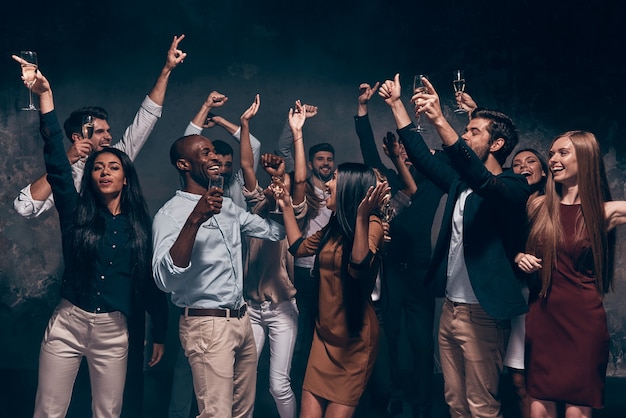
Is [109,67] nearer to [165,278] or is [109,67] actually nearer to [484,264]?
[165,278]

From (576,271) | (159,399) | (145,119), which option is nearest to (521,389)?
(576,271)

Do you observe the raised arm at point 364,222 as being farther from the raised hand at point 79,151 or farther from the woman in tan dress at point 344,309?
the raised hand at point 79,151

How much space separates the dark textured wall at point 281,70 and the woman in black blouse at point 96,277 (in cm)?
256

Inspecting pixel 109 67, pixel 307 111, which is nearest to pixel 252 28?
pixel 109 67

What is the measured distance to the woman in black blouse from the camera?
3.58 metres

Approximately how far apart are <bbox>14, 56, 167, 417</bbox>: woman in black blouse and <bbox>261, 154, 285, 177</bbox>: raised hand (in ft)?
2.24

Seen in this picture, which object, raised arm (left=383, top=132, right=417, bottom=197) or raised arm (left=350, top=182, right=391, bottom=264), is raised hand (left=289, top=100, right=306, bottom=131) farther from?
raised arm (left=350, top=182, right=391, bottom=264)

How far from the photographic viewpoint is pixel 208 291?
11.9 feet

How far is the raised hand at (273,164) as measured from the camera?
392 centimetres

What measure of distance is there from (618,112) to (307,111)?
2.98 m

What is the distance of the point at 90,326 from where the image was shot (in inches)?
141

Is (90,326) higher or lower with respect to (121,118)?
lower

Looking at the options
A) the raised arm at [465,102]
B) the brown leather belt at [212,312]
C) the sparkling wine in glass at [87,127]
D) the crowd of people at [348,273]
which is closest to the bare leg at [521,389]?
the crowd of people at [348,273]

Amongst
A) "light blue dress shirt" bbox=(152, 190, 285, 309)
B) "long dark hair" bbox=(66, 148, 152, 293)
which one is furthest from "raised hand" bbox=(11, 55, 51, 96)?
"light blue dress shirt" bbox=(152, 190, 285, 309)
